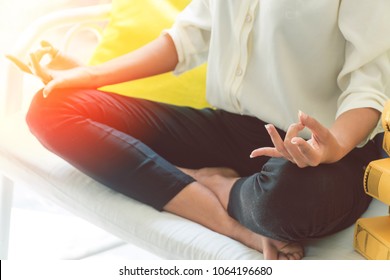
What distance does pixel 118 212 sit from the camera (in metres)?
0.74

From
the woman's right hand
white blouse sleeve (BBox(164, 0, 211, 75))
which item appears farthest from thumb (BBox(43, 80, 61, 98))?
white blouse sleeve (BBox(164, 0, 211, 75))

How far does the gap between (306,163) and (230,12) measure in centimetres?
23

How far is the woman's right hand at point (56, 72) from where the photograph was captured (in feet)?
2.65

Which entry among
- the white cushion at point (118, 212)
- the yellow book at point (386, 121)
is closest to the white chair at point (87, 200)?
the white cushion at point (118, 212)

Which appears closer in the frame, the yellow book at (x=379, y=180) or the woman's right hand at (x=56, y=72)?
the yellow book at (x=379, y=180)

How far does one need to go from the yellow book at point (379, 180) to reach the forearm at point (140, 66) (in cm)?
30

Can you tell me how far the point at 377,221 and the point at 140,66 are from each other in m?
0.34

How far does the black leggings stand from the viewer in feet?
2.08

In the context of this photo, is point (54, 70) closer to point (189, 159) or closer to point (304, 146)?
point (189, 159)

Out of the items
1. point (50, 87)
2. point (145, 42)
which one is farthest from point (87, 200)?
point (145, 42)

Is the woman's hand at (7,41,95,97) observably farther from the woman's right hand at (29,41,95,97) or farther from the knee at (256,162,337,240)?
the knee at (256,162,337,240)

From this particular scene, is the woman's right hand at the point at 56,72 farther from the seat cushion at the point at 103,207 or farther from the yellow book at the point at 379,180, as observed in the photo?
the yellow book at the point at 379,180

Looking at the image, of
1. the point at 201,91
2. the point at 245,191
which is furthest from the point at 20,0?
the point at 245,191

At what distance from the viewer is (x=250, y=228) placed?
26.5 inches
